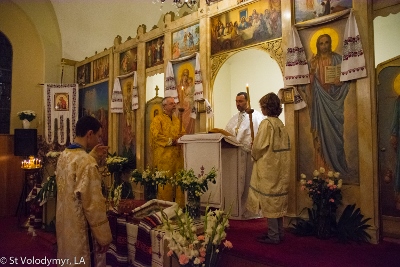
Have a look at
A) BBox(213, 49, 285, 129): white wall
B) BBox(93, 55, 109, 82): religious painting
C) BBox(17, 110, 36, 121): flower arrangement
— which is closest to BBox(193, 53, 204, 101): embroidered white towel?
BBox(213, 49, 285, 129): white wall

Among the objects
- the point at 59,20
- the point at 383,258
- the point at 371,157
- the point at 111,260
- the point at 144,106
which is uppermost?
the point at 59,20

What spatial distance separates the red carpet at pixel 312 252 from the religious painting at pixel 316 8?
11.5 feet

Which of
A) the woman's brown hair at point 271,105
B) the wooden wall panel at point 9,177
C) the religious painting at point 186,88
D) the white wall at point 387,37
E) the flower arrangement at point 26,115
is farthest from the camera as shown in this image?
the flower arrangement at point 26,115

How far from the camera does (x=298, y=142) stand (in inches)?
213

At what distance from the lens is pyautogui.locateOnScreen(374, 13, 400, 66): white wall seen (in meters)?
6.16

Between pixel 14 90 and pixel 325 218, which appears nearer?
pixel 325 218

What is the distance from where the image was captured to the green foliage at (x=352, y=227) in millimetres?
4350

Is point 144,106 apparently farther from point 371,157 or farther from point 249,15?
point 371,157

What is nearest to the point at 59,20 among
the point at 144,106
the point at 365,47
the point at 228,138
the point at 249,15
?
the point at 144,106

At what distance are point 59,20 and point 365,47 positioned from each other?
398 inches

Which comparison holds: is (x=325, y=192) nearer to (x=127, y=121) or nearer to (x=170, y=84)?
(x=170, y=84)

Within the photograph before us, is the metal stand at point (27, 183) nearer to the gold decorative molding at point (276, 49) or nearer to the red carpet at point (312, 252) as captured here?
the red carpet at point (312, 252)

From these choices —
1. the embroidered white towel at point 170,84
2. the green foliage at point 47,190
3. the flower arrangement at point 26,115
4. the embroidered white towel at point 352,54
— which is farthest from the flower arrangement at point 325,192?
the flower arrangement at point 26,115

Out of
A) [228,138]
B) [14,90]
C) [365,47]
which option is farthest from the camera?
[14,90]
